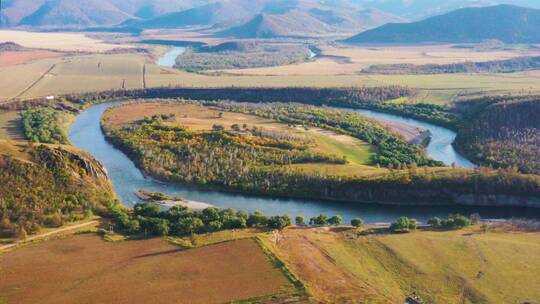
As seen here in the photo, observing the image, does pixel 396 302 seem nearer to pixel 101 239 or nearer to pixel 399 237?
pixel 399 237

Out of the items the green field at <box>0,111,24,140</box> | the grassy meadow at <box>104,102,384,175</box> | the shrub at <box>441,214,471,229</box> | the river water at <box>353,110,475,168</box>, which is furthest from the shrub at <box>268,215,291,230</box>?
the green field at <box>0,111,24,140</box>

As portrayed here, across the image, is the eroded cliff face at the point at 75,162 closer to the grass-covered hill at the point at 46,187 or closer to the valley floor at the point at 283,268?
the grass-covered hill at the point at 46,187

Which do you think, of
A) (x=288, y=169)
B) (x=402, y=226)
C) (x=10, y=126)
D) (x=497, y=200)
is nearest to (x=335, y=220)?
(x=402, y=226)

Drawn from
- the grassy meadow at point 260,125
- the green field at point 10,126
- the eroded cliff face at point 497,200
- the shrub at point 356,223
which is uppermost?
the grassy meadow at point 260,125

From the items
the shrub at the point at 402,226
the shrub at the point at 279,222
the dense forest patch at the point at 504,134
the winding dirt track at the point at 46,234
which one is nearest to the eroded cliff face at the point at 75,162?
the winding dirt track at the point at 46,234

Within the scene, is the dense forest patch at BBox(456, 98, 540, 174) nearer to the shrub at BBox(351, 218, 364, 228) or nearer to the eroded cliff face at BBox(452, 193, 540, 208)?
the eroded cliff face at BBox(452, 193, 540, 208)

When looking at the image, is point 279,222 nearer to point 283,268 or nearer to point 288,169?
point 283,268

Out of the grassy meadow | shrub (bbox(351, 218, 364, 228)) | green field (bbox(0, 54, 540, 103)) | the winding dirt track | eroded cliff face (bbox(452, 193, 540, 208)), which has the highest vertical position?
green field (bbox(0, 54, 540, 103))

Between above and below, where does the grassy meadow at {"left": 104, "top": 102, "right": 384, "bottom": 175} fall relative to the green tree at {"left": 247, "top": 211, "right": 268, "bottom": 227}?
above
